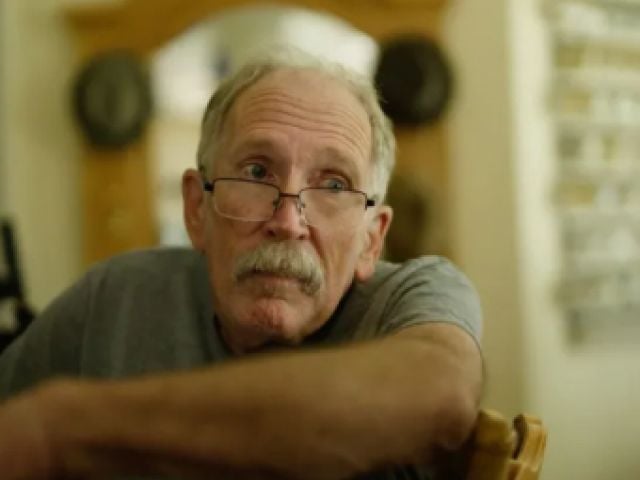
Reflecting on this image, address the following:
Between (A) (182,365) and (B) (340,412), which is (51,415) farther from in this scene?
(A) (182,365)

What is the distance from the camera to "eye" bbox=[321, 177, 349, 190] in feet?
3.47

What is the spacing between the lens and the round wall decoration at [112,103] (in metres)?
2.60

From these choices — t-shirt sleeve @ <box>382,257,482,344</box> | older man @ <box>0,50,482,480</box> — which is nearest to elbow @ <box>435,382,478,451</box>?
older man @ <box>0,50,482,480</box>

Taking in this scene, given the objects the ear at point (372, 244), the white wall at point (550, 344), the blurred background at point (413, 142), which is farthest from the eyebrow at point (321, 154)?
the white wall at point (550, 344)

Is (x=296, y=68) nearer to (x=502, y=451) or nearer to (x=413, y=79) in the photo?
(x=502, y=451)

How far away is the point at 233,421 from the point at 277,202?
445 millimetres

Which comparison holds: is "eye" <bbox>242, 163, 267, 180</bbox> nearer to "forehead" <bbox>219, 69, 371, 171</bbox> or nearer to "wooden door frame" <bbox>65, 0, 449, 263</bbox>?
"forehead" <bbox>219, 69, 371, 171</bbox>

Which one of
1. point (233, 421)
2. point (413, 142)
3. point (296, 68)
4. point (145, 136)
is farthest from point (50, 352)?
point (413, 142)

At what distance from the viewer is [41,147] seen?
2.64 m

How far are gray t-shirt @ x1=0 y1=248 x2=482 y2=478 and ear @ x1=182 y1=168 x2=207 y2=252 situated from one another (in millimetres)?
72

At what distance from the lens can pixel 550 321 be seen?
271cm

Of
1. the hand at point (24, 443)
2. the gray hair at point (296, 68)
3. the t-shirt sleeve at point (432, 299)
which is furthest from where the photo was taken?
the gray hair at point (296, 68)

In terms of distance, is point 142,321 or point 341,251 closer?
point 341,251

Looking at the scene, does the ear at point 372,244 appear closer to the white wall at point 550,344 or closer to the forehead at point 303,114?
the forehead at point 303,114
